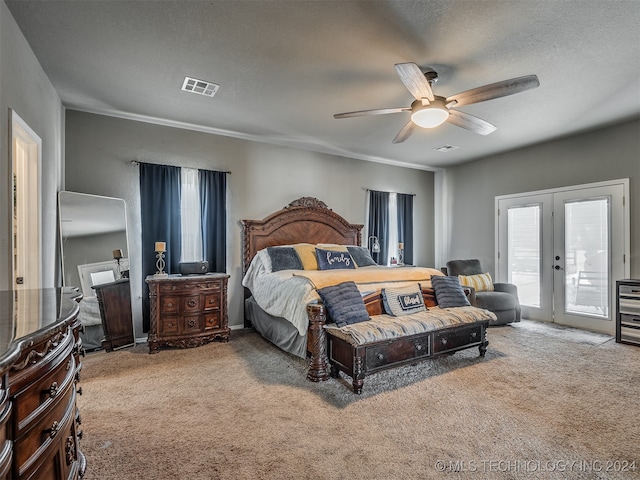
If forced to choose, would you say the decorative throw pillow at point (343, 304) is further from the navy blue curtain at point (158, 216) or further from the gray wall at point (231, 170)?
the navy blue curtain at point (158, 216)

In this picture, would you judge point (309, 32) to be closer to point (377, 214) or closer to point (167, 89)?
point (167, 89)

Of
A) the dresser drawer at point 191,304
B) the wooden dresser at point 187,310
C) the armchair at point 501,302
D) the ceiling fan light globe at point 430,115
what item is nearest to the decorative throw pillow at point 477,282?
the armchair at point 501,302

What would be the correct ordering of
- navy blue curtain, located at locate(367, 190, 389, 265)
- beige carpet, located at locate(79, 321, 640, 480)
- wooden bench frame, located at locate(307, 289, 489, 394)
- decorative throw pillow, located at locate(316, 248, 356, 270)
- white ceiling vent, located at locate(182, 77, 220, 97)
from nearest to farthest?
1. beige carpet, located at locate(79, 321, 640, 480)
2. wooden bench frame, located at locate(307, 289, 489, 394)
3. white ceiling vent, located at locate(182, 77, 220, 97)
4. decorative throw pillow, located at locate(316, 248, 356, 270)
5. navy blue curtain, located at locate(367, 190, 389, 265)

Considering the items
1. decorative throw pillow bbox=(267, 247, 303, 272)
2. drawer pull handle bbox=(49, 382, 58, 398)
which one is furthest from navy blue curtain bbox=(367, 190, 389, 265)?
drawer pull handle bbox=(49, 382, 58, 398)

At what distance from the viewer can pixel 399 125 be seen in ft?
14.1

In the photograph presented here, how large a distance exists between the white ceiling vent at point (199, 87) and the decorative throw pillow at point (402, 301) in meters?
2.66

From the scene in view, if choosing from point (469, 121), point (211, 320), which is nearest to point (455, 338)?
point (469, 121)

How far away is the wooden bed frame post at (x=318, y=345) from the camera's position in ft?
9.23

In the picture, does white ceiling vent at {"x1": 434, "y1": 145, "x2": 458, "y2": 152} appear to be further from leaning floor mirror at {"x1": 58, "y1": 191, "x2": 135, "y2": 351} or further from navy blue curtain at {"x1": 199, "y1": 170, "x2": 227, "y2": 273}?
leaning floor mirror at {"x1": 58, "y1": 191, "x2": 135, "y2": 351}

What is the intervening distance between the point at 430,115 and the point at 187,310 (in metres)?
3.23

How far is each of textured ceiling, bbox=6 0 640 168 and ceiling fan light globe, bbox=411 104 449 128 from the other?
1.26 feet

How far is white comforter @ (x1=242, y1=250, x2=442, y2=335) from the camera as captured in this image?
3053 mm

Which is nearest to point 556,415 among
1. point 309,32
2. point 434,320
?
point 434,320

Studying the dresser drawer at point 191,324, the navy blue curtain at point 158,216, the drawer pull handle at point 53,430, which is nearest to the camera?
the drawer pull handle at point 53,430
